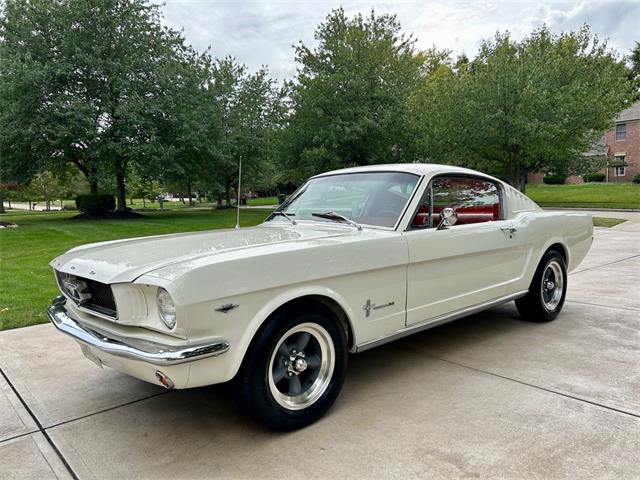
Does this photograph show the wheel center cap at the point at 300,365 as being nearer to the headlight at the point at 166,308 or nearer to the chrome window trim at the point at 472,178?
the headlight at the point at 166,308

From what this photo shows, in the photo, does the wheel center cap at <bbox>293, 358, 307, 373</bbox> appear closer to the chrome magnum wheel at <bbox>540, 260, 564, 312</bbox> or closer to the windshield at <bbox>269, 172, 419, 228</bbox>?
the windshield at <bbox>269, 172, 419, 228</bbox>

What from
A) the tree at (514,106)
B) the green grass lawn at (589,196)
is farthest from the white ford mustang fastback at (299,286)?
the green grass lawn at (589,196)

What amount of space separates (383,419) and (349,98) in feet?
63.9

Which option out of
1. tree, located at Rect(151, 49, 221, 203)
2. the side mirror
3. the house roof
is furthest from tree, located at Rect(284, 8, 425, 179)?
the house roof

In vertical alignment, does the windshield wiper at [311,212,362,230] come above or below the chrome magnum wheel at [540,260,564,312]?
above

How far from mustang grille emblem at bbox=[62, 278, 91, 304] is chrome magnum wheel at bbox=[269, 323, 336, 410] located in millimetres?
1255

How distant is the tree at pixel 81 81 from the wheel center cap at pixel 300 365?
18.0 metres

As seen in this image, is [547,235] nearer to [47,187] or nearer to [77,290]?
[77,290]

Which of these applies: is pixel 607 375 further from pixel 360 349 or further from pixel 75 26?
pixel 75 26

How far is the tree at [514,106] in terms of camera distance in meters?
17.0

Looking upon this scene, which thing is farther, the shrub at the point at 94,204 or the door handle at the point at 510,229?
the shrub at the point at 94,204

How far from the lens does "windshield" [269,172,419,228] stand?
363cm

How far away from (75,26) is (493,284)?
21.2 metres

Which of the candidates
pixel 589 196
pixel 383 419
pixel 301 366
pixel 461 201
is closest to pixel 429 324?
pixel 383 419
